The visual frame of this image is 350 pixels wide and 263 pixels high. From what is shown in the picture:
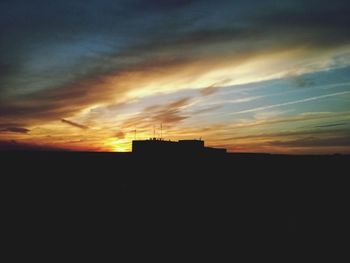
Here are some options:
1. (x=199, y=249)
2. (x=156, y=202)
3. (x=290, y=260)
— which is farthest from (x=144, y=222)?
(x=290, y=260)

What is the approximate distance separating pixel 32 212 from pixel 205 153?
32448 millimetres

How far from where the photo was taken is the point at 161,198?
2464cm

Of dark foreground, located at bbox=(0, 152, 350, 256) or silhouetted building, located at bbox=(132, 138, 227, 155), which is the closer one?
dark foreground, located at bbox=(0, 152, 350, 256)

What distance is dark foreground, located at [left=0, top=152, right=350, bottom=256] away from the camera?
1986cm

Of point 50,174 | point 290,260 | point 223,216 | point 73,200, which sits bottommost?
point 290,260

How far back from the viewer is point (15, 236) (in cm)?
1734

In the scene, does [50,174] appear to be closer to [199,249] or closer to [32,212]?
[32,212]

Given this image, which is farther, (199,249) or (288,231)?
(288,231)

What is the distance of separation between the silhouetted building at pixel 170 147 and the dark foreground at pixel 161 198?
1667 centimetres

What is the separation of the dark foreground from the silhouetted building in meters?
16.7

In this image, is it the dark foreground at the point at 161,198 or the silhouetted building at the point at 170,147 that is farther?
the silhouetted building at the point at 170,147

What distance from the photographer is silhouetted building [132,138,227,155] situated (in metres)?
49.0

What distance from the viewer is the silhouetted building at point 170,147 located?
49.0 meters

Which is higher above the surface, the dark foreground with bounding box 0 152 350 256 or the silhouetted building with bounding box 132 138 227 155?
the silhouetted building with bounding box 132 138 227 155
